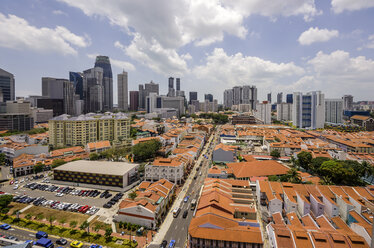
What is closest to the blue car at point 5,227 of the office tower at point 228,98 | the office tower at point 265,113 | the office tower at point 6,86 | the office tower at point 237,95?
the office tower at point 6,86

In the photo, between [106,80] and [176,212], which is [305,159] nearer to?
[176,212]

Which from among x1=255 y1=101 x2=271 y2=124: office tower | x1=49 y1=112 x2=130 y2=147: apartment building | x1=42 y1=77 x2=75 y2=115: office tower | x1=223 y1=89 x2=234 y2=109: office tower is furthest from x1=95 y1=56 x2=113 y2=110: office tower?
x1=255 y1=101 x2=271 y2=124: office tower

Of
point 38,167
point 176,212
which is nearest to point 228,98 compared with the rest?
point 38,167

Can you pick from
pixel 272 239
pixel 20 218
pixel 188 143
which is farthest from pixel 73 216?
pixel 188 143

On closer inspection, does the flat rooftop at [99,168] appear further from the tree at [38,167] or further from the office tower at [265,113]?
the office tower at [265,113]

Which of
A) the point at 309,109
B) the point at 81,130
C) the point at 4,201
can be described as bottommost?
the point at 4,201

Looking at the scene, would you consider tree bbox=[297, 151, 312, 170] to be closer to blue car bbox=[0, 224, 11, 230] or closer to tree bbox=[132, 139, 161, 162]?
tree bbox=[132, 139, 161, 162]
